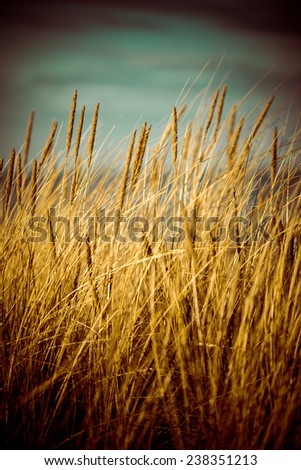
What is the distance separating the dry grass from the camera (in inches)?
40.6

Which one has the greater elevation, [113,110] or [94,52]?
[94,52]

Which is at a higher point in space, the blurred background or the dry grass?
the blurred background

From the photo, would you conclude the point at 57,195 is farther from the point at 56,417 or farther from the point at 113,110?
the point at 56,417

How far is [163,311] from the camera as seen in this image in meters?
1.18

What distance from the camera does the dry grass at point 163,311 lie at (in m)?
1.03

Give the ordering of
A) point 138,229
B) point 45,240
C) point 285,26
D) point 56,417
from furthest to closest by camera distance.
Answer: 1. point 285,26
2. point 45,240
3. point 138,229
4. point 56,417

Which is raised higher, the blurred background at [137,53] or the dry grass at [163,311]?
the blurred background at [137,53]

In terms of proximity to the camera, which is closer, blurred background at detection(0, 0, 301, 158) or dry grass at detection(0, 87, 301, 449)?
dry grass at detection(0, 87, 301, 449)

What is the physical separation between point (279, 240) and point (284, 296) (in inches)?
6.1

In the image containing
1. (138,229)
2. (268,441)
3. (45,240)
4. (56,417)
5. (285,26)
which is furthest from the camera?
(285,26)

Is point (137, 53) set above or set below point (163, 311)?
above

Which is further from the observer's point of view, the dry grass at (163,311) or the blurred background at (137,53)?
the blurred background at (137,53)

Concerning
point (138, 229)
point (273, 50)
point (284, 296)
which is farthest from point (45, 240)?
point (273, 50)
